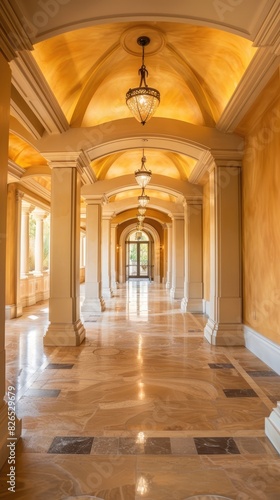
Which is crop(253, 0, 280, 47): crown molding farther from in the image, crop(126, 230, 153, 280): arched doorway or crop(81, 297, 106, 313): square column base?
crop(126, 230, 153, 280): arched doorway

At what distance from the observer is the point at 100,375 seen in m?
5.18

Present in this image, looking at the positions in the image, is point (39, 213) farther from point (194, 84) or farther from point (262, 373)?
point (262, 373)

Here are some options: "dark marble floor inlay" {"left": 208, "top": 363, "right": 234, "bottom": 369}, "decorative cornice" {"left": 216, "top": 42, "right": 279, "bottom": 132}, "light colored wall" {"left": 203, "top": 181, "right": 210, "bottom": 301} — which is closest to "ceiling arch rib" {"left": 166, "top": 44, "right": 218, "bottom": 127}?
"decorative cornice" {"left": 216, "top": 42, "right": 279, "bottom": 132}

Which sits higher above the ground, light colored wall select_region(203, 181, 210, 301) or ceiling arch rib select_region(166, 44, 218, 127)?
Answer: ceiling arch rib select_region(166, 44, 218, 127)

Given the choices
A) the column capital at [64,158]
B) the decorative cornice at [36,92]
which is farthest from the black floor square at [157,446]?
the column capital at [64,158]

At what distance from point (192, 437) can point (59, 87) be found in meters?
5.75

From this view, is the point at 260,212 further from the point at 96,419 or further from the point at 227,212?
the point at 96,419

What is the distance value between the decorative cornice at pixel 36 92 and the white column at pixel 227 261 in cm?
334

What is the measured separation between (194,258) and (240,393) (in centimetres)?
752

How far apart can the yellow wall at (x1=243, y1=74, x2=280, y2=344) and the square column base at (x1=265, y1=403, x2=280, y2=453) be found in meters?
2.04

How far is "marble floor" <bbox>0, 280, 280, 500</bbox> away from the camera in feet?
8.61

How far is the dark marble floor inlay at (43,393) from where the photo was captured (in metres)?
4.37

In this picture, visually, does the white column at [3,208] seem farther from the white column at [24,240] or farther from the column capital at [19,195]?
the white column at [24,240]

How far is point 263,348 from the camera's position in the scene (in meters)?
5.79
